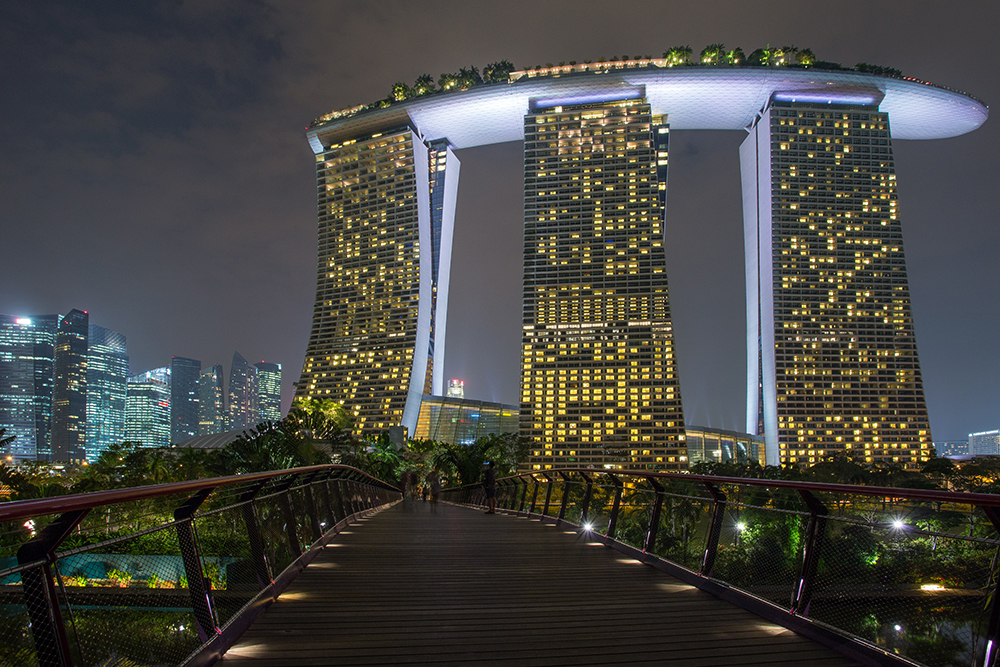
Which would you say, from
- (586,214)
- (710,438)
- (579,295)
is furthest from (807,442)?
(586,214)

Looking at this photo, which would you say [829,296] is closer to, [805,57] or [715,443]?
[715,443]

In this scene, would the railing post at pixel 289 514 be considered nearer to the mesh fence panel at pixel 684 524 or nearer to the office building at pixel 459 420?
the mesh fence panel at pixel 684 524

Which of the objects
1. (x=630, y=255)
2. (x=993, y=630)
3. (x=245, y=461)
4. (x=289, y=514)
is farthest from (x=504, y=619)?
(x=630, y=255)

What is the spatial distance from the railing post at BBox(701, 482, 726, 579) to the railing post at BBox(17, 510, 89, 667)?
4.50m

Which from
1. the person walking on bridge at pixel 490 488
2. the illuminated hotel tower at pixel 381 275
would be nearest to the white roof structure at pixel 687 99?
the illuminated hotel tower at pixel 381 275

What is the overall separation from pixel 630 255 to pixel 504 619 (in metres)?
102

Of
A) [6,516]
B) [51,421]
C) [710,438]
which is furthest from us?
[51,421]

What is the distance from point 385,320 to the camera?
106m

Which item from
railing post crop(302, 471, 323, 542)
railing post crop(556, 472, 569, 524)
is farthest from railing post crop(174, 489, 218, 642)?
railing post crop(556, 472, 569, 524)

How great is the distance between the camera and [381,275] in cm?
10906

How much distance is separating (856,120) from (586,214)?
46.9 meters

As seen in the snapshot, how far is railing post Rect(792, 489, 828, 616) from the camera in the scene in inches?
166

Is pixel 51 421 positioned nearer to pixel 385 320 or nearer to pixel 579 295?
pixel 385 320

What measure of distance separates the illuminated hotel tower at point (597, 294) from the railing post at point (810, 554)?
88426 millimetres
